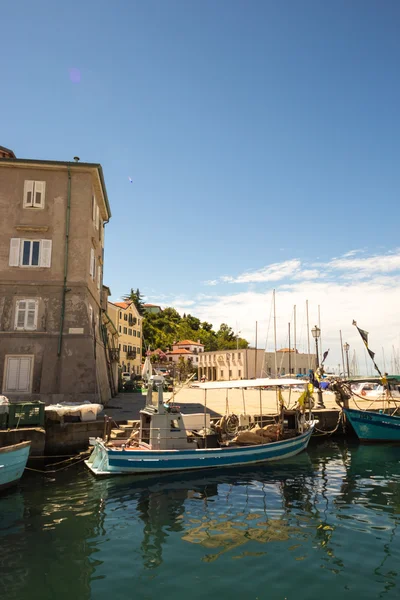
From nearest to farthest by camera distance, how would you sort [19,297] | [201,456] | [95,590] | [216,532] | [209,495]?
1. [95,590]
2. [216,532]
3. [209,495]
4. [201,456]
5. [19,297]

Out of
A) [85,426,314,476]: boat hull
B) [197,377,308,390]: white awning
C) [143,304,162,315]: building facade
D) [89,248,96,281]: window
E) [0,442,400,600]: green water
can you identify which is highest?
[143,304,162,315]: building facade

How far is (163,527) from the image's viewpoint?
10.5 m

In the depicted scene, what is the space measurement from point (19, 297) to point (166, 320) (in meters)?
88.0

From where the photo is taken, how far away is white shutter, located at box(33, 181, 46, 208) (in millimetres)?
24302

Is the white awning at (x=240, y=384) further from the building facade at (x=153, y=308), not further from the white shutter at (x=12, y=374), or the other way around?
the building facade at (x=153, y=308)

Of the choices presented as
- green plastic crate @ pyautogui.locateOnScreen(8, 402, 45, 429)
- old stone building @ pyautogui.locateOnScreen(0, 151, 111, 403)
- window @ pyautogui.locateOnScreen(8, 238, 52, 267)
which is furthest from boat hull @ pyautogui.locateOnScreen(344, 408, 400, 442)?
window @ pyautogui.locateOnScreen(8, 238, 52, 267)

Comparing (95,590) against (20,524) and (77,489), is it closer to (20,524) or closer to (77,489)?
(20,524)

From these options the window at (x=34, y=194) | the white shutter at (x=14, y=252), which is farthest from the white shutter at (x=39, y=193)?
the white shutter at (x=14, y=252)

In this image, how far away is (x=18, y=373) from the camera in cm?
2200

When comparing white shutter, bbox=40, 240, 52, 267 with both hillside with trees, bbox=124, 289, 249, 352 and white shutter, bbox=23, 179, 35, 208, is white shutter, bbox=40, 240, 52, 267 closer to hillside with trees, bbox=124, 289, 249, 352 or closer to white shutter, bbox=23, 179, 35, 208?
white shutter, bbox=23, 179, 35, 208

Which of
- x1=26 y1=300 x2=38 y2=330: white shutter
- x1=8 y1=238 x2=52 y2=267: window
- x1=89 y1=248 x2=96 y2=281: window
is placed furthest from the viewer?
x1=89 y1=248 x2=96 y2=281: window

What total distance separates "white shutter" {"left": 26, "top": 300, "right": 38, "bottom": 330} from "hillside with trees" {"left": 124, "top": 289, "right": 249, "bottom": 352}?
70.1 m

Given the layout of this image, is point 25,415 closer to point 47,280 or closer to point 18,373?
point 18,373

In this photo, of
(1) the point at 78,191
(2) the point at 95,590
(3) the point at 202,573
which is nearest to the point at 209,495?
(3) the point at 202,573
